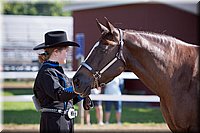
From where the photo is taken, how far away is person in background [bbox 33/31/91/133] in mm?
4852

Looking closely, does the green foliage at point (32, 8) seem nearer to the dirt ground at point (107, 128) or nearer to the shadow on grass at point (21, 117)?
the shadow on grass at point (21, 117)

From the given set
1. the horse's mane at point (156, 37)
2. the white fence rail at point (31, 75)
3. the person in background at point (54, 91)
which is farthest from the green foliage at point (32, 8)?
the horse's mane at point (156, 37)

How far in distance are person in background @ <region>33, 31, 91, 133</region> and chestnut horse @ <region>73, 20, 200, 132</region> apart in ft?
0.80

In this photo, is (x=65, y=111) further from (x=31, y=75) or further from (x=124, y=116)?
(x=124, y=116)

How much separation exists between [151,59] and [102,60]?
54 cm

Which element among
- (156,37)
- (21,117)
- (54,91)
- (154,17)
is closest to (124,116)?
(21,117)

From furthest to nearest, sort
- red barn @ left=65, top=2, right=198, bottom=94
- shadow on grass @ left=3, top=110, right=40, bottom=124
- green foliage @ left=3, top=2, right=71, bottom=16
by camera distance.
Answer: green foliage @ left=3, top=2, right=71, bottom=16
red barn @ left=65, top=2, right=198, bottom=94
shadow on grass @ left=3, top=110, right=40, bottom=124

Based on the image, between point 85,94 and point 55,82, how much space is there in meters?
0.34

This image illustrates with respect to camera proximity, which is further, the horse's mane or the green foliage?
the green foliage

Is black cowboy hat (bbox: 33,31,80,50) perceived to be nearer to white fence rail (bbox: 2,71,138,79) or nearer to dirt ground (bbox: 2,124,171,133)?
dirt ground (bbox: 2,124,171,133)

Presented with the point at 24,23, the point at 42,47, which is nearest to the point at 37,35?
the point at 24,23

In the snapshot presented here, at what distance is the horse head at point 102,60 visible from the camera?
16.0ft

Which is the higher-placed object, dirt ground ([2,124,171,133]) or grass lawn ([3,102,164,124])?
dirt ground ([2,124,171,133])

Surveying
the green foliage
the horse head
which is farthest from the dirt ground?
the green foliage
